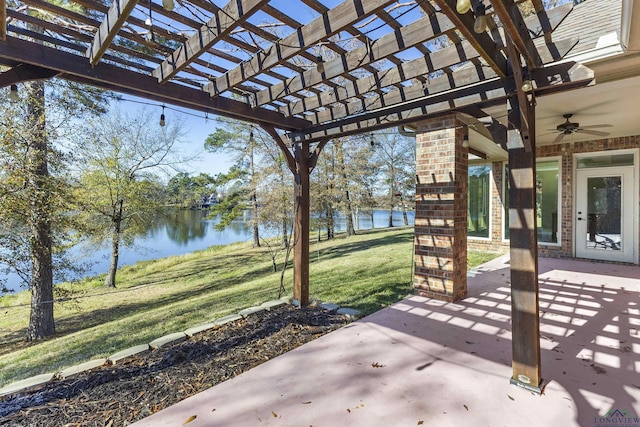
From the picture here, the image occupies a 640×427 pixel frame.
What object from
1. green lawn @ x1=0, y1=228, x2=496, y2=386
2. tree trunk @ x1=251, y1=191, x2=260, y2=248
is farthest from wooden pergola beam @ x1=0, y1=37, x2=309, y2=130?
tree trunk @ x1=251, y1=191, x2=260, y2=248

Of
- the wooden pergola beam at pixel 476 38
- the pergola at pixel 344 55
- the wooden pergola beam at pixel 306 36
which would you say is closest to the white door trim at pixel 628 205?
the pergola at pixel 344 55

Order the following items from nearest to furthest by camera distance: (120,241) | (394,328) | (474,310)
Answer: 1. (394,328)
2. (474,310)
3. (120,241)

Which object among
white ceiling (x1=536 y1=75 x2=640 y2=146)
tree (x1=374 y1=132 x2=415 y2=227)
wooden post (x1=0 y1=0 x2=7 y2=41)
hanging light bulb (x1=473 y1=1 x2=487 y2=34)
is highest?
tree (x1=374 y1=132 x2=415 y2=227)

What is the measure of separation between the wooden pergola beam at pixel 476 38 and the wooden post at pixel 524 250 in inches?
8.4

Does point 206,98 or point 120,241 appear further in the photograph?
point 120,241

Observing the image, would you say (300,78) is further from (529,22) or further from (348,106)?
(529,22)

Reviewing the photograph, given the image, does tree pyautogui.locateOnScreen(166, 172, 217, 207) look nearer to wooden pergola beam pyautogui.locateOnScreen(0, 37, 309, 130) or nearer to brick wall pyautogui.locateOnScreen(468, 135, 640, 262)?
wooden pergola beam pyautogui.locateOnScreen(0, 37, 309, 130)

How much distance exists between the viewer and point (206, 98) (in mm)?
2895

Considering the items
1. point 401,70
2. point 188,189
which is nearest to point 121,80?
point 401,70

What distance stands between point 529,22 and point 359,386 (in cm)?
275

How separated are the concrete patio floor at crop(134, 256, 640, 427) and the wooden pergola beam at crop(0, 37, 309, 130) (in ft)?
7.86

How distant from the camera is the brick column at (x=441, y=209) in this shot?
3.97m

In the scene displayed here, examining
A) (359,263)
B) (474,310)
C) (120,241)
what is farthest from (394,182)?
(474,310)

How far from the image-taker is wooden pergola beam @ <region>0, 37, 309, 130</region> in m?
1.97
